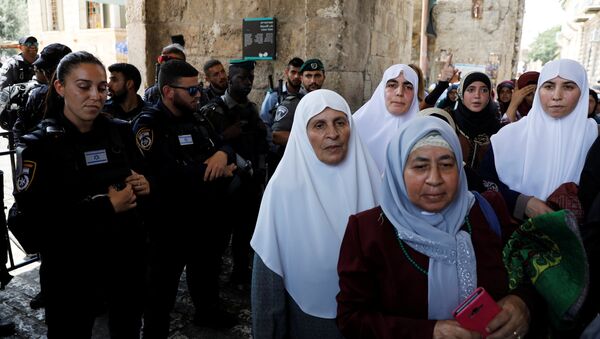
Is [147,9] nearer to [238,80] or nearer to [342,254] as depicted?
[238,80]

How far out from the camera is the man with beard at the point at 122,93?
3639 millimetres

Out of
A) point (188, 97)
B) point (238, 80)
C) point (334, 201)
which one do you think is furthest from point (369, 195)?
point (238, 80)

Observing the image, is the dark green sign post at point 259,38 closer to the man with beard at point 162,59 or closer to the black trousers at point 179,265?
the man with beard at point 162,59

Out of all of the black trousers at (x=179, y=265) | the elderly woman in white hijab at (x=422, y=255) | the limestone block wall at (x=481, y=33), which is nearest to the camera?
the elderly woman in white hijab at (x=422, y=255)

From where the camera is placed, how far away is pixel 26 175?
76.2 inches

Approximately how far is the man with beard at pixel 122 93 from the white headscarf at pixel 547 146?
9.77 feet

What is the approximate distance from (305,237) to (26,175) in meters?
1.34

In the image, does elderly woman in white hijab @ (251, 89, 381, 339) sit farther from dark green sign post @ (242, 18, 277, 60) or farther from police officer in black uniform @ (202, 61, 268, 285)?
dark green sign post @ (242, 18, 277, 60)

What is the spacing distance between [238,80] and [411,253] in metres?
2.78

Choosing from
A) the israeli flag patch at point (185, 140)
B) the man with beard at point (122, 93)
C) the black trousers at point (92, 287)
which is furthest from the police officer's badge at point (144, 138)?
the man with beard at point (122, 93)

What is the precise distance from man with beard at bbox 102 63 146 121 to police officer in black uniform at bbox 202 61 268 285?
0.66 meters

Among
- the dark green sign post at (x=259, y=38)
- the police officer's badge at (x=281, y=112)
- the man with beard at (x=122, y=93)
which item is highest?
the dark green sign post at (x=259, y=38)

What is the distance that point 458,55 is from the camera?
1521cm

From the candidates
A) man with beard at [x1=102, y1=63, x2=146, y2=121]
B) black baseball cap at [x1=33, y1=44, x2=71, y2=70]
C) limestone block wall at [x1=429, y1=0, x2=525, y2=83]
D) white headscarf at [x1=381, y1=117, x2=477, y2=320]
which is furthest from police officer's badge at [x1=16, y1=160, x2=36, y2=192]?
limestone block wall at [x1=429, y1=0, x2=525, y2=83]
